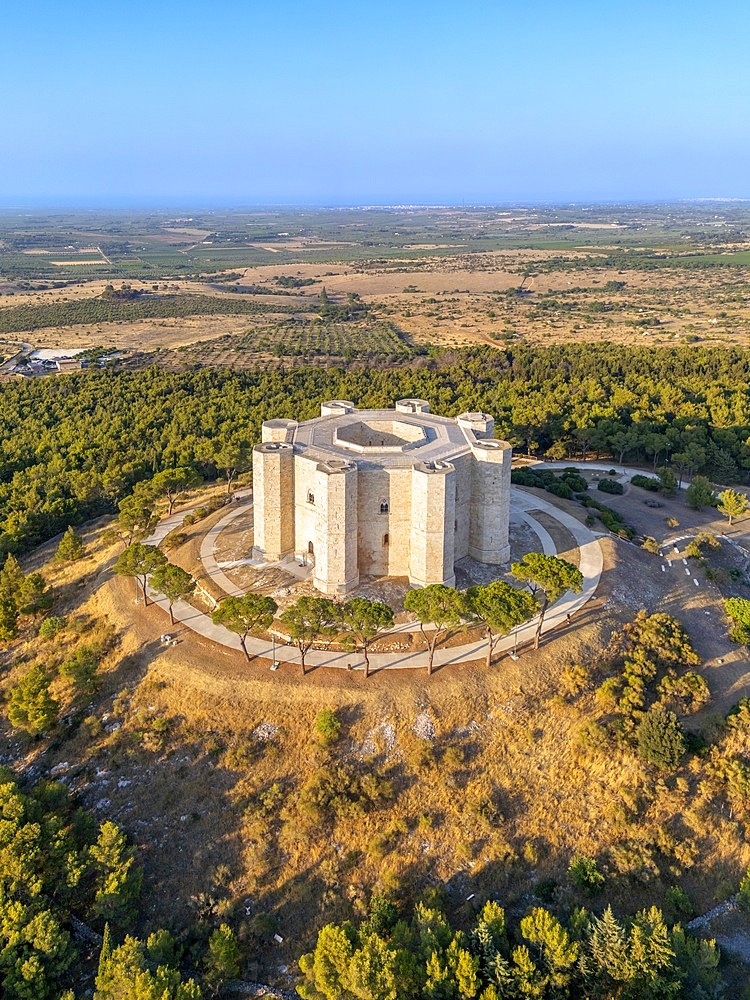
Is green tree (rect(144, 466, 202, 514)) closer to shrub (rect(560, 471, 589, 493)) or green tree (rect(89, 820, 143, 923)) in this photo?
green tree (rect(89, 820, 143, 923))

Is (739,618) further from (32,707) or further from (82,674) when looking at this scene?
(32,707)

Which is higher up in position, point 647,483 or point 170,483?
point 170,483

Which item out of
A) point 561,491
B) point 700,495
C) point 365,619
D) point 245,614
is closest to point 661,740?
point 365,619

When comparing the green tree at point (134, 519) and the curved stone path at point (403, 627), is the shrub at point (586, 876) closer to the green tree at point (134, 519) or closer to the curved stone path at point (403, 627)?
Answer: the curved stone path at point (403, 627)

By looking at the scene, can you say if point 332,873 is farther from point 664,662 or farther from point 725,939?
point 664,662

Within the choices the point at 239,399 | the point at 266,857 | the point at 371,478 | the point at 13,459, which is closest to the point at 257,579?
A: the point at 371,478

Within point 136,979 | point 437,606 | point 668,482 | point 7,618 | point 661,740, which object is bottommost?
point 136,979

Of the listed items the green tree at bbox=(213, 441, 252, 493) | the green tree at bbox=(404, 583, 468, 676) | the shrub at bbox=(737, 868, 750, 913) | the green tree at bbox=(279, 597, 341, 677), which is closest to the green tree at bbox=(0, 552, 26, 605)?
the green tree at bbox=(213, 441, 252, 493)

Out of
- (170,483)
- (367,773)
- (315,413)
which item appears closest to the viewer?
(367,773)
